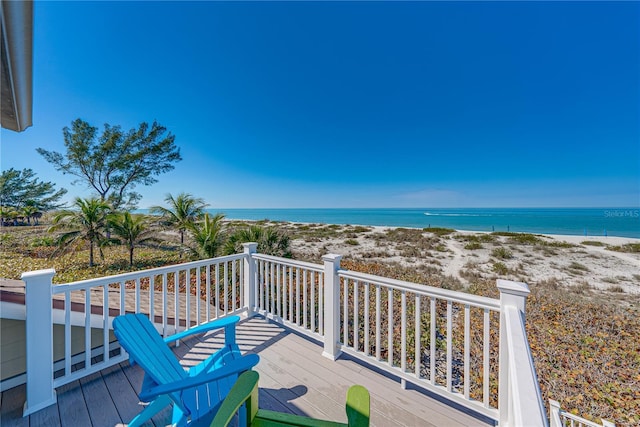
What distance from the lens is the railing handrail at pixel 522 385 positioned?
591 millimetres

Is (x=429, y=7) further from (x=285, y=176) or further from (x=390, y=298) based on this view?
(x=285, y=176)

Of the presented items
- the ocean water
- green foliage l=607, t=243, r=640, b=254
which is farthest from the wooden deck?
green foliage l=607, t=243, r=640, b=254

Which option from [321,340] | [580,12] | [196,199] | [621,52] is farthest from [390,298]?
[621,52]

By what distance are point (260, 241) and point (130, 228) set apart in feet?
18.3

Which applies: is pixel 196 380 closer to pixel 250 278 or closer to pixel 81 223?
pixel 250 278

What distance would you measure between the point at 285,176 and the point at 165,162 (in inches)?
336

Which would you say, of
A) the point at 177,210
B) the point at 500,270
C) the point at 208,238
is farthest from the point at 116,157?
the point at 500,270

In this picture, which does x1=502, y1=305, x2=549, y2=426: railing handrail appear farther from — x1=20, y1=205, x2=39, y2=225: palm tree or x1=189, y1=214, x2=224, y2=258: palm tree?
x1=20, y1=205, x2=39, y2=225: palm tree

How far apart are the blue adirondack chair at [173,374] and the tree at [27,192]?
16843 mm

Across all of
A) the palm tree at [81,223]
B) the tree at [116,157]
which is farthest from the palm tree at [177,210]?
the tree at [116,157]

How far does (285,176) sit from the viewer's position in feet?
65.8

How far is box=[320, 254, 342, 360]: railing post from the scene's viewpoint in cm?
254

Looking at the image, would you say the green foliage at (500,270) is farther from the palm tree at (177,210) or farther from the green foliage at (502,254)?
the palm tree at (177,210)

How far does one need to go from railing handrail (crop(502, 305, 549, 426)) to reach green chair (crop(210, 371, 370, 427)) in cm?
53
